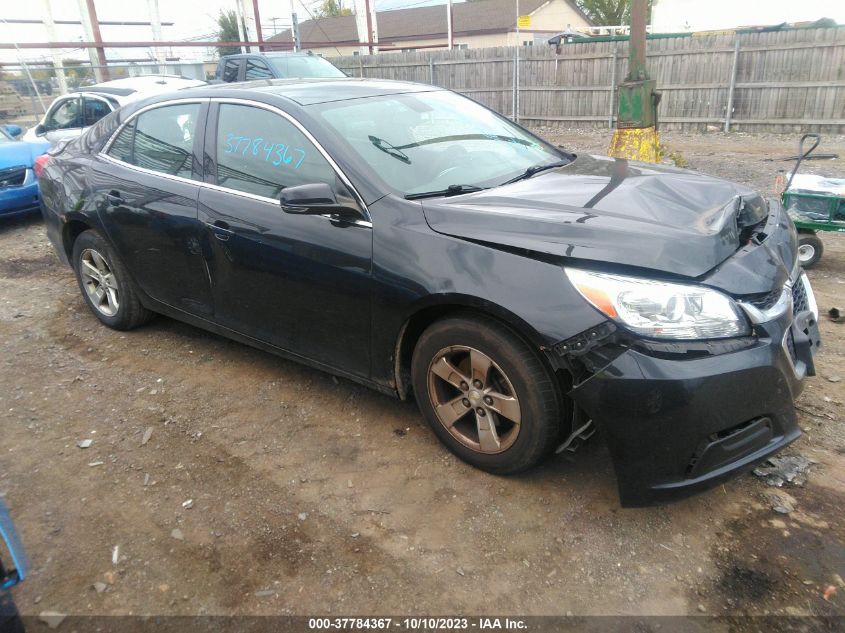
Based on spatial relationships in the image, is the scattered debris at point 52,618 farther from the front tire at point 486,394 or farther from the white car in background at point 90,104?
A: the white car in background at point 90,104

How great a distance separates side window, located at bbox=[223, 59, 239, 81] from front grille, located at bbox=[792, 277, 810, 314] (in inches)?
424

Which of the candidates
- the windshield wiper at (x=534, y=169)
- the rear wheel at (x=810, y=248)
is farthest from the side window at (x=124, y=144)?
the rear wheel at (x=810, y=248)

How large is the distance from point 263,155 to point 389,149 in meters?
0.72

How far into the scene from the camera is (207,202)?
360 cm

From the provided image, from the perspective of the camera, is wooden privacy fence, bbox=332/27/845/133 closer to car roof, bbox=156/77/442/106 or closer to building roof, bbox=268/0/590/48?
car roof, bbox=156/77/442/106

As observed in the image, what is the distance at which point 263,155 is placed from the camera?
3.44m

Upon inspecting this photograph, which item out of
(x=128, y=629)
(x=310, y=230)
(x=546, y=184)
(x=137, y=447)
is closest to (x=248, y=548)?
(x=128, y=629)

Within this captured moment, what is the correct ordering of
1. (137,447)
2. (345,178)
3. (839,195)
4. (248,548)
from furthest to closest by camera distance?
(839,195) → (137,447) → (345,178) → (248,548)

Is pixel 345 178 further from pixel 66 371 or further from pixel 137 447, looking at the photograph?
pixel 66 371

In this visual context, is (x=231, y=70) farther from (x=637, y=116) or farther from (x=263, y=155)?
(x=263, y=155)

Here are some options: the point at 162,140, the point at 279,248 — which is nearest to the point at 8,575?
the point at 279,248

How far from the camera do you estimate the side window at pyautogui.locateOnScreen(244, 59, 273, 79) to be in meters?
10.9

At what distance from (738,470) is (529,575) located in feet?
2.93

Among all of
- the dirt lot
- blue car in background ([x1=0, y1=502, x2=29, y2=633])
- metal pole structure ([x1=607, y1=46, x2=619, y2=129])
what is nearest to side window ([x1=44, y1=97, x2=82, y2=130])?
the dirt lot
